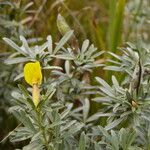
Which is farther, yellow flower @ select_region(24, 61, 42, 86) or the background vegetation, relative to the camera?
the background vegetation

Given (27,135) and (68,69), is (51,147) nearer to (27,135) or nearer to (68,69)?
(27,135)

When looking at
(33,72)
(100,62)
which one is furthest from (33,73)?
(100,62)

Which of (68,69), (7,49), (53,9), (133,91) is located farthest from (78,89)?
(53,9)

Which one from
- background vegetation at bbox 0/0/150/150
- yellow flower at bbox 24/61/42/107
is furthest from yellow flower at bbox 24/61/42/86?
background vegetation at bbox 0/0/150/150

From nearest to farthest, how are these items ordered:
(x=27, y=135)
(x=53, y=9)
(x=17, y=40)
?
(x=27, y=135), (x=17, y=40), (x=53, y=9)

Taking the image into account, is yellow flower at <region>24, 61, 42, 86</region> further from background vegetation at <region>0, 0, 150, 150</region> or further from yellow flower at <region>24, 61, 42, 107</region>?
background vegetation at <region>0, 0, 150, 150</region>
